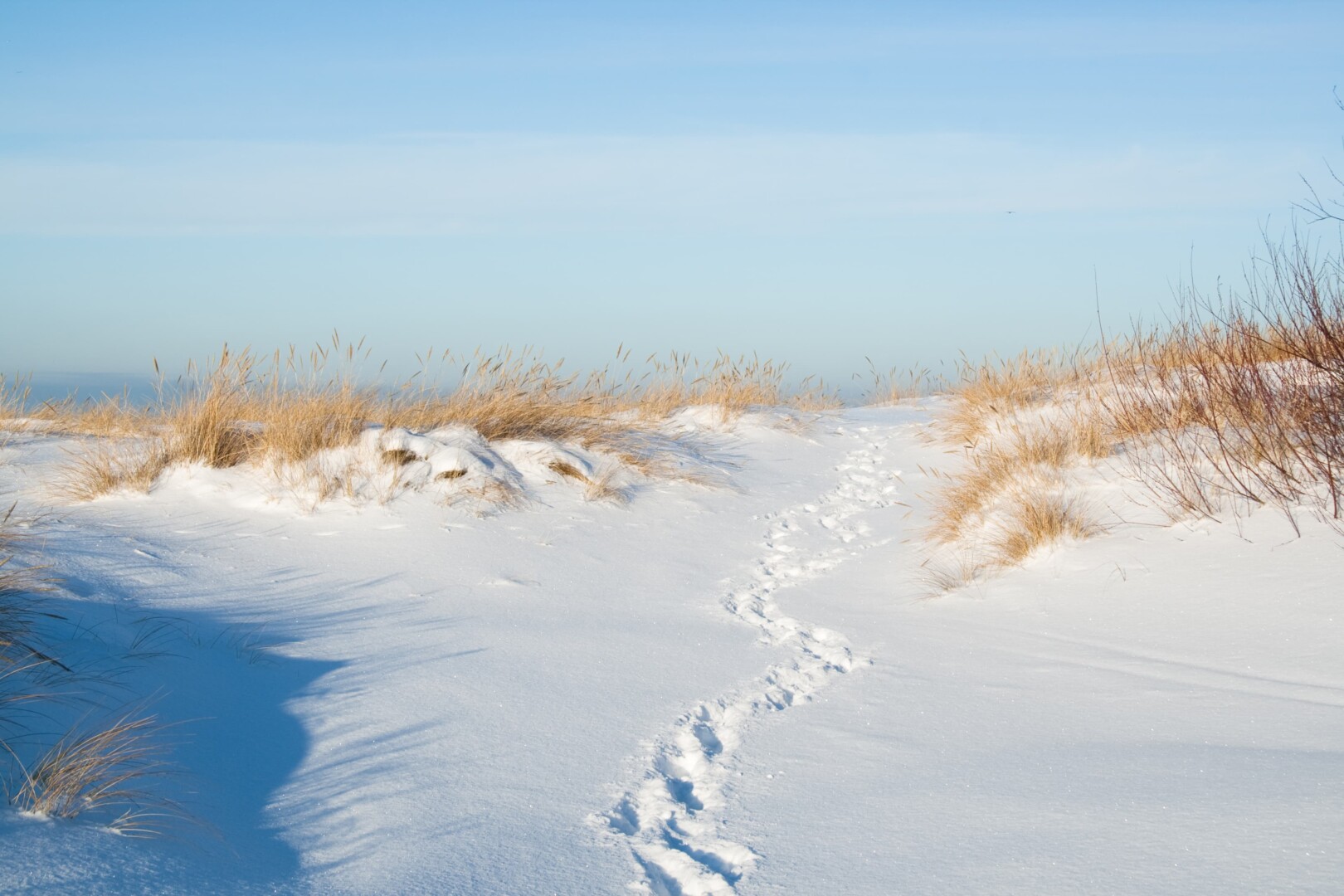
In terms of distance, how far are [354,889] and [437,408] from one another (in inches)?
172

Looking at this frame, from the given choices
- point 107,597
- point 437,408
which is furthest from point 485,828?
point 437,408

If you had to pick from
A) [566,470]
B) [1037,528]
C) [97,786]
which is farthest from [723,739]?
[566,470]

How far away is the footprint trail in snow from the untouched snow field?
0.01 meters

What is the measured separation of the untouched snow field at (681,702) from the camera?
6.26 feet

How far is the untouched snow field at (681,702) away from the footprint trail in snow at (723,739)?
13mm

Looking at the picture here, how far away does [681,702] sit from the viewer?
2.99 meters

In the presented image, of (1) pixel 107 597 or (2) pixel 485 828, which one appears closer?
(2) pixel 485 828

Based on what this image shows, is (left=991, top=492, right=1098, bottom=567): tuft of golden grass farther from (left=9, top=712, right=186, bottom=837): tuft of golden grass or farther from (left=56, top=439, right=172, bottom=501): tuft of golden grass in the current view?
(left=56, top=439, right=172, bottom=501): tuft of golden grass

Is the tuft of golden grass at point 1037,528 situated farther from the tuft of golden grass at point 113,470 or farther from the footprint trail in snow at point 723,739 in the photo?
the tuft of golden grass at point 113,470

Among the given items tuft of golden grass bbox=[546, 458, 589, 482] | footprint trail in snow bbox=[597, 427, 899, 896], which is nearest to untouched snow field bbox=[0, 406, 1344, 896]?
footprint trail in snow bbox=[597, 427, 899, 896]

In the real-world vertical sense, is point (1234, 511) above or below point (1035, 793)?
above

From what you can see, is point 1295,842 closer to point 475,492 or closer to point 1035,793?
point 1035,793

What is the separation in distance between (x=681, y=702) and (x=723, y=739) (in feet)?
0.93

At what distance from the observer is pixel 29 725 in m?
2.24
